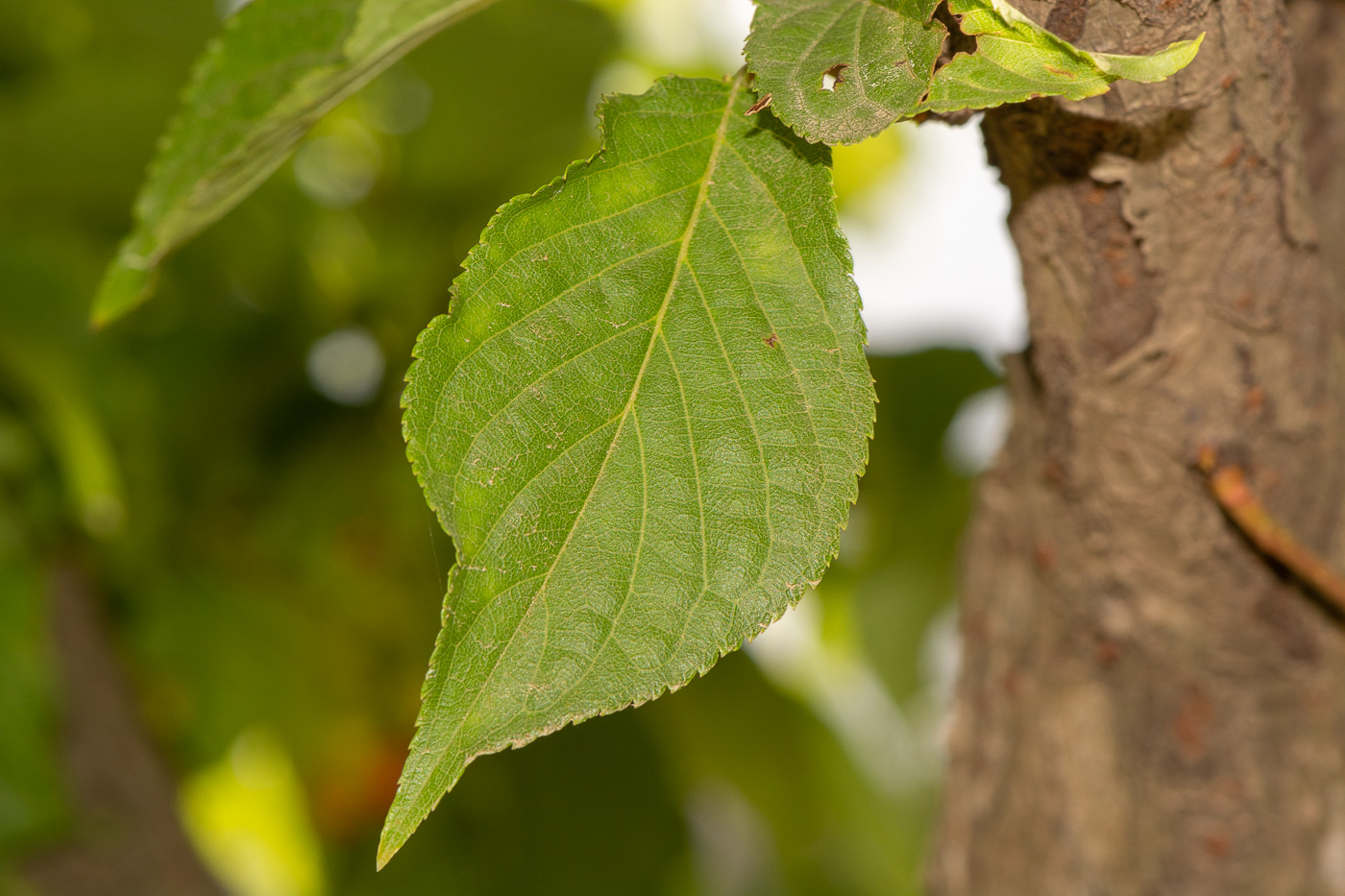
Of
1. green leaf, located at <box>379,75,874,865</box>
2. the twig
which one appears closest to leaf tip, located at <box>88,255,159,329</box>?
green leaf, located at <box>379,75,874,865</box>

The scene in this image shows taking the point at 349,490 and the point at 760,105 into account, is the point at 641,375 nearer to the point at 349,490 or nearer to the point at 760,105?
the point at 760,105

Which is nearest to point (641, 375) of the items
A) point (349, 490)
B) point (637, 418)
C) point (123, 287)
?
point (637, 418)

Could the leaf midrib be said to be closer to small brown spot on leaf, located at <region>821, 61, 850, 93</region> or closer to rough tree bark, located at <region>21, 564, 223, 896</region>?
small brown spot on leaf, located at <region>821, 61, 850, 93</region>

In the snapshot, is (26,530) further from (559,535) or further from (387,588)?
(559,535)

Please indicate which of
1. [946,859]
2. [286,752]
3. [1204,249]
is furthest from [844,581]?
[1204,249]

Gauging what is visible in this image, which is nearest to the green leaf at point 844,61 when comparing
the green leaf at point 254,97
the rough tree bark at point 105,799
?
the green leaf at point 254,97

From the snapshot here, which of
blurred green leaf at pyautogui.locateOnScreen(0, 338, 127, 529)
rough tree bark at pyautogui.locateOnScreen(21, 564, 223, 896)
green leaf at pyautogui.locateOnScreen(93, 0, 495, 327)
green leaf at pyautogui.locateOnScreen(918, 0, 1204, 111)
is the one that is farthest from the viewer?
rough tree bark at pyautogui.locateOnScreen(21, 564, 223, 896)
